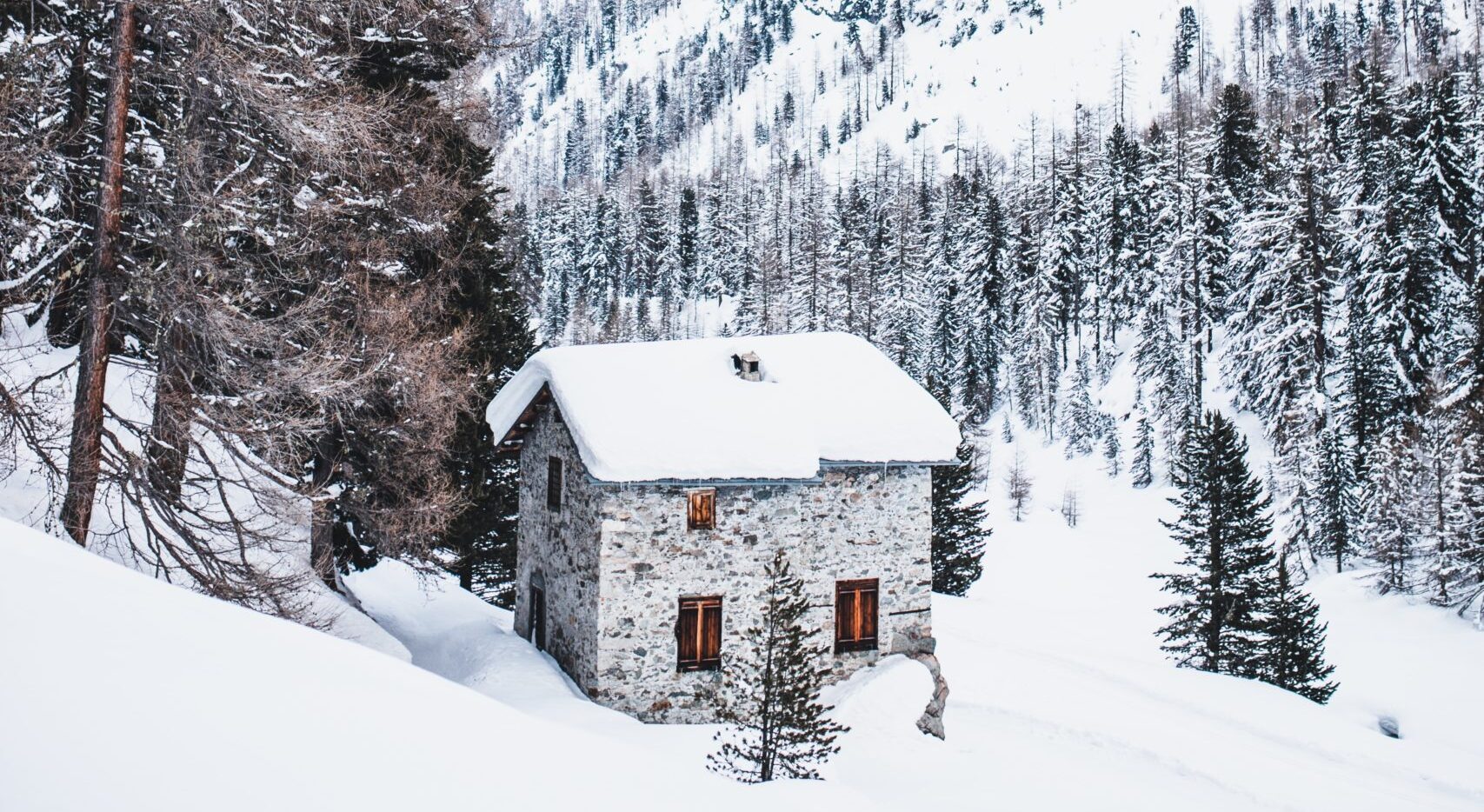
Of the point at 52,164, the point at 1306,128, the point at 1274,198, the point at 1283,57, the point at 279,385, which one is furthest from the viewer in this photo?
the point at 1283,57

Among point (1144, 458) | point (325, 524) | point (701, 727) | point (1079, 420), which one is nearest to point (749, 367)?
point (701, 727)

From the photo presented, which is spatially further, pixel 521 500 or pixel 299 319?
pixel 521 500

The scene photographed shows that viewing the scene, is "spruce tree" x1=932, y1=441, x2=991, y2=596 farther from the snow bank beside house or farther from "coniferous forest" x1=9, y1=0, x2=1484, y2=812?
the snow bank beside house

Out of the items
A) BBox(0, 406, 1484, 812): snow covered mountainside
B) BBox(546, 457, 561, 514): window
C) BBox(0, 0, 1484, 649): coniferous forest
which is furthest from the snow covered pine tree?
BBox(546, 457, 561, 514): window

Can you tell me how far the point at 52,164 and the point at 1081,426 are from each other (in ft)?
168

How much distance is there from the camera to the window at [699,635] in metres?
15.5

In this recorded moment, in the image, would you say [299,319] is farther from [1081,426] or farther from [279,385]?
[1081,426]

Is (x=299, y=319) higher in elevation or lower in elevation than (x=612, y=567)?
higher

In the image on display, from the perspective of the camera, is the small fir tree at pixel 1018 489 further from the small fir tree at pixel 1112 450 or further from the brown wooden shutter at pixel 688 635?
the brown wooden shutter at pixel 688 635

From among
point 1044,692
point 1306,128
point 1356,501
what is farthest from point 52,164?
point 1306,128

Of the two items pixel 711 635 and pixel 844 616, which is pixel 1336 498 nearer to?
pixel 844 616

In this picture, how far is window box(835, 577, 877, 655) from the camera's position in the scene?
17.0 meters

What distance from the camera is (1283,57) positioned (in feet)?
347

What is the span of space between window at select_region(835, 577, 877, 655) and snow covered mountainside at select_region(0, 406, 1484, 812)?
0.65 m
